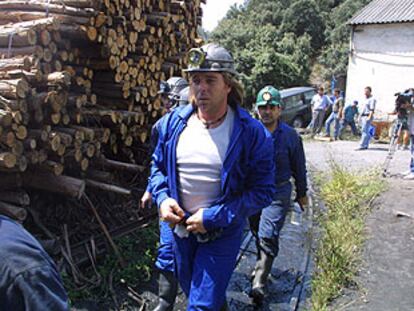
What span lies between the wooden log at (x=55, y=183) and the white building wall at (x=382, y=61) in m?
18.4

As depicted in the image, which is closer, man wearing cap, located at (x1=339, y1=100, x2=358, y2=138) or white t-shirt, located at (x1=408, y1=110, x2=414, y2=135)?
white t-shirt, located at (x1=408, y1=110, x2=414, y2=135)

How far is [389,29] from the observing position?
20.7 metres

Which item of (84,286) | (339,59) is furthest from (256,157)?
(339,59)

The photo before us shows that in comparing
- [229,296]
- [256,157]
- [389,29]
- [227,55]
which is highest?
[389,29]

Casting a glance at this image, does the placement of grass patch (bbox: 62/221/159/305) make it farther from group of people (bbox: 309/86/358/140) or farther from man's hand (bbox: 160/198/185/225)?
group of people (bbox: 309/86/358/140)

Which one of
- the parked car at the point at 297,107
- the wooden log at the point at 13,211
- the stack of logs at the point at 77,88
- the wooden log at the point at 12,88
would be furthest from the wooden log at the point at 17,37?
the parked car at the point at 297,107

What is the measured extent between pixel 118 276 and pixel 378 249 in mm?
3208

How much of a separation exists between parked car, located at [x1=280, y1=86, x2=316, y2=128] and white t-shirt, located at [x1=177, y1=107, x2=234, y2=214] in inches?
618

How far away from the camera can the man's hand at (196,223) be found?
108 inches

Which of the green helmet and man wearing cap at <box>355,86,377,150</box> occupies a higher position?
the green helmet

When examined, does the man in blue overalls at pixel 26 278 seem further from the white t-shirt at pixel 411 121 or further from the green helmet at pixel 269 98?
the white t-shirt at pixel 411 121

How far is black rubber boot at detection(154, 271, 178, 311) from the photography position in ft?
10.9

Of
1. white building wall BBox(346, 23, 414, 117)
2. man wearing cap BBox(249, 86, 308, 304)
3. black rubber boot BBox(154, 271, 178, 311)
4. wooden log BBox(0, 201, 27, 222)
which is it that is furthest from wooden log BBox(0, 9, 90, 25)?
white building wall BBox(346, 23, 414, 117)

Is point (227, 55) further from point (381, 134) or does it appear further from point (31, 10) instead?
point (381, 134)
